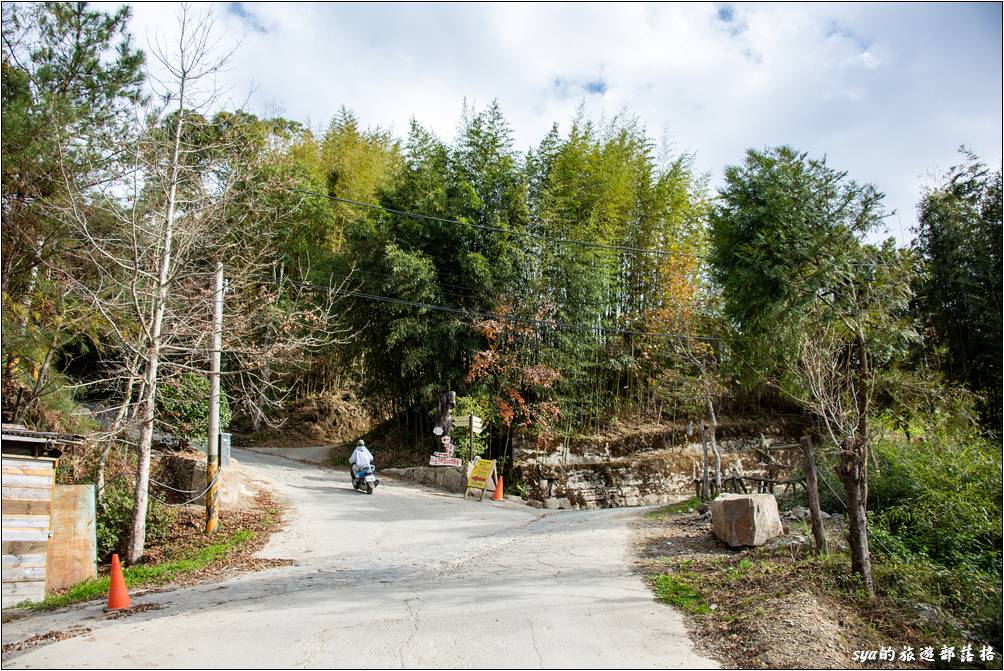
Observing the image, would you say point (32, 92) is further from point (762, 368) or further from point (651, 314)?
point (651, 314)

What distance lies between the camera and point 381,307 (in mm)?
16219

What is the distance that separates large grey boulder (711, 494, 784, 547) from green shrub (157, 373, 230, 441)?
8.40 metres

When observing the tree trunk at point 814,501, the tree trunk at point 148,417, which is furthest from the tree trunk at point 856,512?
the tree trunk at point 148,417

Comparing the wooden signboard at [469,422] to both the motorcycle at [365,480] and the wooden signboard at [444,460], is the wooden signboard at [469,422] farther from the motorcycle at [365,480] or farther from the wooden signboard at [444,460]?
the motorcycle at [365,480]

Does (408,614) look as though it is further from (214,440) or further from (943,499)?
(214,440)

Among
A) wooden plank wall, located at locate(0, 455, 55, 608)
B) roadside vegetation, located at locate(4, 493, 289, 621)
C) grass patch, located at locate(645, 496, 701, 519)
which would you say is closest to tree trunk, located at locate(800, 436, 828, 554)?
grass patch, located at locate(645, 496, 701, 519)

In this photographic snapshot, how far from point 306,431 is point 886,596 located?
18673 mm

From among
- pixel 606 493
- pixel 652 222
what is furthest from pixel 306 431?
pixel 652 222

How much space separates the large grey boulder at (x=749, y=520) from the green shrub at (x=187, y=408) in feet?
27.5

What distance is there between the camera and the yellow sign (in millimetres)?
14172

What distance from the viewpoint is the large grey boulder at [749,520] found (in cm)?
742

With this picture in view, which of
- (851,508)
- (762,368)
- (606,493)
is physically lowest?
(606,493)

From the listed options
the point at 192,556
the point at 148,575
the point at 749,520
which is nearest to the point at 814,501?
the point at 749,520
